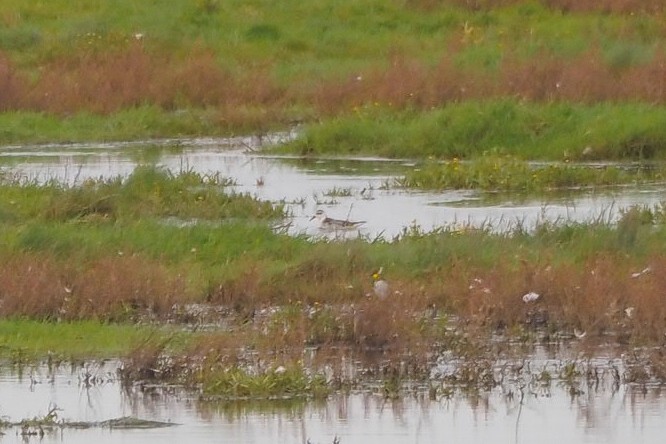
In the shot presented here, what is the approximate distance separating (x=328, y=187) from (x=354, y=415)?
725cm

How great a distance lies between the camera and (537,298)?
9.22 metres

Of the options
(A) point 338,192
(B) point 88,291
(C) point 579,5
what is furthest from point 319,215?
(C) point 579,5

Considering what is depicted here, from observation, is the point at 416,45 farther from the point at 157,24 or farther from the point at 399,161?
the point at 399,161

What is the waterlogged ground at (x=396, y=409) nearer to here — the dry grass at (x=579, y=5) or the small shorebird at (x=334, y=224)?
the small shorebird at (x=334, y=224)

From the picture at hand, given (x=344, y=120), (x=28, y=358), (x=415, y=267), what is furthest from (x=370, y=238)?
(x=344, y=120)

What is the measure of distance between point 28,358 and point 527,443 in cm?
266

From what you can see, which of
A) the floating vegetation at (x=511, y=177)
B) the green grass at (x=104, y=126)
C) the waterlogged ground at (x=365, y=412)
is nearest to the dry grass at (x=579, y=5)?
the green grass at (x=104, y=126)

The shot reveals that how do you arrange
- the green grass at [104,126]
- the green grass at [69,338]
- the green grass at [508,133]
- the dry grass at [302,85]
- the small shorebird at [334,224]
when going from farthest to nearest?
the green grass at [104,126]
the dry grass at [302,85]
the green grass at [508,133]
the small shorebird at [334,224]
the green grass at [69,338]

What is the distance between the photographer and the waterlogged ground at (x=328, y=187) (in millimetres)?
12648

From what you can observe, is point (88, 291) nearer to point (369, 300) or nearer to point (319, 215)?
point (369, 300)

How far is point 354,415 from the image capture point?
7668mm

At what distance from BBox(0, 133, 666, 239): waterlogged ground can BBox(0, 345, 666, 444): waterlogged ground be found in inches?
128

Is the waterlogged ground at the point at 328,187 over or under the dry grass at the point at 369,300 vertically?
over

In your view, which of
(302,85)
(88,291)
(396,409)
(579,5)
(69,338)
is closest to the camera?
(396,409)
